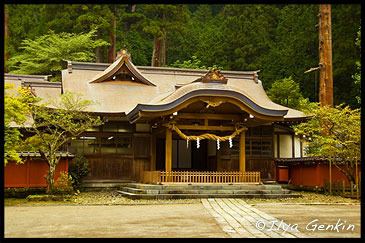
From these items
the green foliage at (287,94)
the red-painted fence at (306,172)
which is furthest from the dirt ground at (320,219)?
the green foliage at (287,94)

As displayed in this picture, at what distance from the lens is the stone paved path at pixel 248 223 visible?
7965mm

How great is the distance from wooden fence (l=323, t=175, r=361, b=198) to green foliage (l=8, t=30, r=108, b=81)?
19.7 m

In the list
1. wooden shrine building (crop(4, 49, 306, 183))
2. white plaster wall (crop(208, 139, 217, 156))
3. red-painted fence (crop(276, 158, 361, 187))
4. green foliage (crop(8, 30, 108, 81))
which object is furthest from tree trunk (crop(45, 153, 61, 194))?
→ green foliage (crop(8, 30, 108, 81))

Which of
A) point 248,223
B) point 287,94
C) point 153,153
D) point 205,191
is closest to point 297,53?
point 287,94

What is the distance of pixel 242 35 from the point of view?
122 feet

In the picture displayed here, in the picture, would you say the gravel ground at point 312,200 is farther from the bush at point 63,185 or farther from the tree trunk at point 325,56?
the tree trunk at point 325,56

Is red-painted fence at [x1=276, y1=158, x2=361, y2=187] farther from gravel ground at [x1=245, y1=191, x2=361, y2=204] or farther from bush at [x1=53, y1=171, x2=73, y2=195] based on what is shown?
bush at [x1=53, y1=171, x2=73, y2=195]

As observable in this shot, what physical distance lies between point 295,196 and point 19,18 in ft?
93.6

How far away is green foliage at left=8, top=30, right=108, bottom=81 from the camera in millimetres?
32125

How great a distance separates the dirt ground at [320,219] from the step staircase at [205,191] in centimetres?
273

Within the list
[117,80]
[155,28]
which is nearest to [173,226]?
[117,80]

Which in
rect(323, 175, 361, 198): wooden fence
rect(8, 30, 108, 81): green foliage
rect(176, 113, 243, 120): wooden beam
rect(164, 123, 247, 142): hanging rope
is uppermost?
rect(8, 30, 108, 81): green foliage

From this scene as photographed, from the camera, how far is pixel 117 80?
2259 cm

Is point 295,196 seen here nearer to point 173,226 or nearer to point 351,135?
point 351,135
